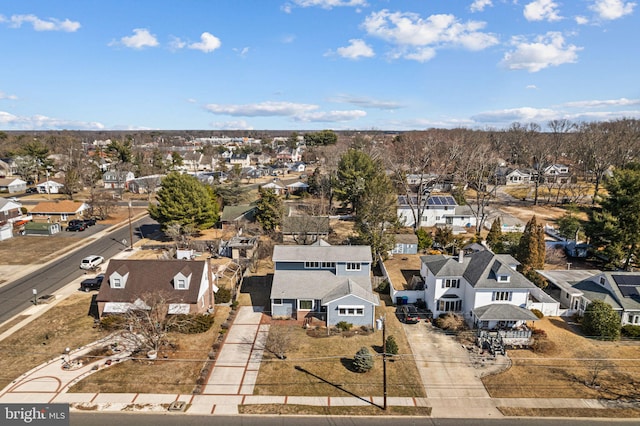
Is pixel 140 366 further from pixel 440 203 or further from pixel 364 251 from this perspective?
pixel 440 203

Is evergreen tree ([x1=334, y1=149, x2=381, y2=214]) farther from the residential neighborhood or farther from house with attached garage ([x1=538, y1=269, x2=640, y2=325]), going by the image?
house with attached garage ([x1=538, y1=269, x2=640, y2=325])

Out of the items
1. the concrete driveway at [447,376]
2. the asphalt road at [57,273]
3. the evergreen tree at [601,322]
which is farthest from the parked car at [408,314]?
the asphalt road at [57,273]

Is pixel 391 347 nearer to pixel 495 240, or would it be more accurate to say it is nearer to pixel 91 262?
pixel 495 240

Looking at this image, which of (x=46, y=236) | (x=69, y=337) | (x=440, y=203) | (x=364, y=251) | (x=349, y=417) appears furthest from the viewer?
(x=440, y=203)

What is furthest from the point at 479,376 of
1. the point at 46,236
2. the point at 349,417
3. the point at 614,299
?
the point at 46,236

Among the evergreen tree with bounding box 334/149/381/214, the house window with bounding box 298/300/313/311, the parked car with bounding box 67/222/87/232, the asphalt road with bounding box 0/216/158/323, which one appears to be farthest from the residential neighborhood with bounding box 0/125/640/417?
the evergreen tree with bounding box 334/149/381/214

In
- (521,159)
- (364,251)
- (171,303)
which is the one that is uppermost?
(521,159)

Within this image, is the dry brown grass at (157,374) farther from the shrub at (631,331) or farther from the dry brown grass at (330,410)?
the shrub at (631,331)
